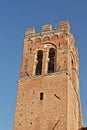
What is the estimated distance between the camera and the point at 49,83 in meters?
23.2

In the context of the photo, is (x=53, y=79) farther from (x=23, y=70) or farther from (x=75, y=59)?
(x=75, y=59)

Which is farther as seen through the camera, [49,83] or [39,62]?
[39,62]

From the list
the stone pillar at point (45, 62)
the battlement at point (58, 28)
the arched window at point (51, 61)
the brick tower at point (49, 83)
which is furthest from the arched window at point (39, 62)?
the battlement at point (58, 28)

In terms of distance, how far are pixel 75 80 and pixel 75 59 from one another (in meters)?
2.63

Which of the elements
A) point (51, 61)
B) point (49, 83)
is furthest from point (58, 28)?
point (49, 83)

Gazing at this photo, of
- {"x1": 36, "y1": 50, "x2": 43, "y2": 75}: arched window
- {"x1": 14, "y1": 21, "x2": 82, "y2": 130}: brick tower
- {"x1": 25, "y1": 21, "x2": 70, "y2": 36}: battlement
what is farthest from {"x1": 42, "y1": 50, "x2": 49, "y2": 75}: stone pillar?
{"x1": 25, "y1": 21, "x2": 70, "y2": 36}: battlement

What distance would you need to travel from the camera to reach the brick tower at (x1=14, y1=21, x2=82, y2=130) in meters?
21.6

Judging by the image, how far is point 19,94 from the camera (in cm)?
2348

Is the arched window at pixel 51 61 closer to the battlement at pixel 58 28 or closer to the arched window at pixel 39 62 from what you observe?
the arched window at pixel 39 62

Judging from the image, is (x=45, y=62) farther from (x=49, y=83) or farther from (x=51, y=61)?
(x=49, y=83)

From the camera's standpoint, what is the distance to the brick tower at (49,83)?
21.6m

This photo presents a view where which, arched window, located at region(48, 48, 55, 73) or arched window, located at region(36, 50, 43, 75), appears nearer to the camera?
arched window, located at region(48, 48, 55, 73)

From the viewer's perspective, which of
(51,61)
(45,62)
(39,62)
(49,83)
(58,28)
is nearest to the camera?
(49,83)

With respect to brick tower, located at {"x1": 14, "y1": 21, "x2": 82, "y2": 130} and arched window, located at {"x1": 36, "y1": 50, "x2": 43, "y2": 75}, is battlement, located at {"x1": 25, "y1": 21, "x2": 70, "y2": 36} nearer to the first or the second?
brick tower, located at {"x1": 14, "y1": 21, "x2": 82, "y2": 130}
